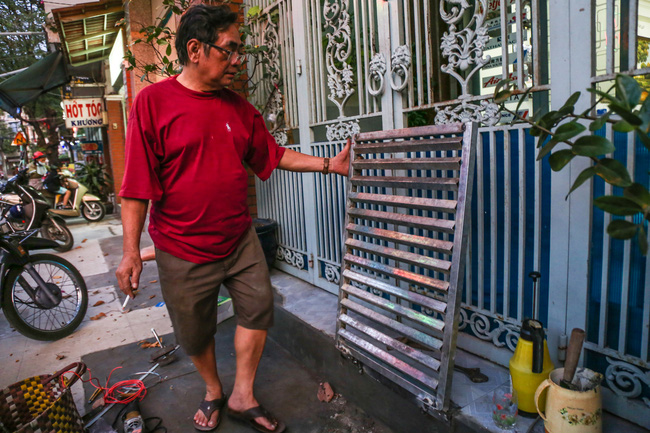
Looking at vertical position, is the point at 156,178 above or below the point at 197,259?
above

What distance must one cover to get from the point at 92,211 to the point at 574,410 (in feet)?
39.7

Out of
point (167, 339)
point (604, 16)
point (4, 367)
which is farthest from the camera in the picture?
point (167, 339)

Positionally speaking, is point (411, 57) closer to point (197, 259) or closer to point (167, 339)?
point (197, 259)

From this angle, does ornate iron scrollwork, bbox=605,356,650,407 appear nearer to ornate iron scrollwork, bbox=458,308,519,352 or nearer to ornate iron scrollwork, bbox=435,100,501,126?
ornate iron scrollwork, bbox=458,308,519,352

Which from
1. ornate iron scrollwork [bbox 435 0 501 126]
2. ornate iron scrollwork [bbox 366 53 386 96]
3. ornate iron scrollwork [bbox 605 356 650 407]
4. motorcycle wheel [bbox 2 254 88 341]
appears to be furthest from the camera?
motorcycle wheel [bbox 2 254 88 341]

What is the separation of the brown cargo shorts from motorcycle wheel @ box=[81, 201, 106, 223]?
10.3 meters

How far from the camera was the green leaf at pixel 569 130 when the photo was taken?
1.42m

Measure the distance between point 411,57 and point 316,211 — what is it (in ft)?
5.61

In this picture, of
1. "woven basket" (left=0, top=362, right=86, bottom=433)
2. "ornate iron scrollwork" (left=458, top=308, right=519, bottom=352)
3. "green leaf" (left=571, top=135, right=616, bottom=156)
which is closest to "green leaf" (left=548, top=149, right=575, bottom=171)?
"green leaf" (left=571, top=135, right=616, bottom=156)

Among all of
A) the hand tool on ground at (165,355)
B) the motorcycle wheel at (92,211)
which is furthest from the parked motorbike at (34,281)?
the motorcycle wheel at (92,211)

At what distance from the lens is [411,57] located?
2824 millimetres

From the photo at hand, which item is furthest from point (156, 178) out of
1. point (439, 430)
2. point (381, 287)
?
point (439, 430)

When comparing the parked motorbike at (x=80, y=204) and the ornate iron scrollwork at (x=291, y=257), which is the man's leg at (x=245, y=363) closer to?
the ornate iron scrollwork at (x=291, y=257)

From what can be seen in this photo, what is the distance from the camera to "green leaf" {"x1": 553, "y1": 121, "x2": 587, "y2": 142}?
4.66 ft
